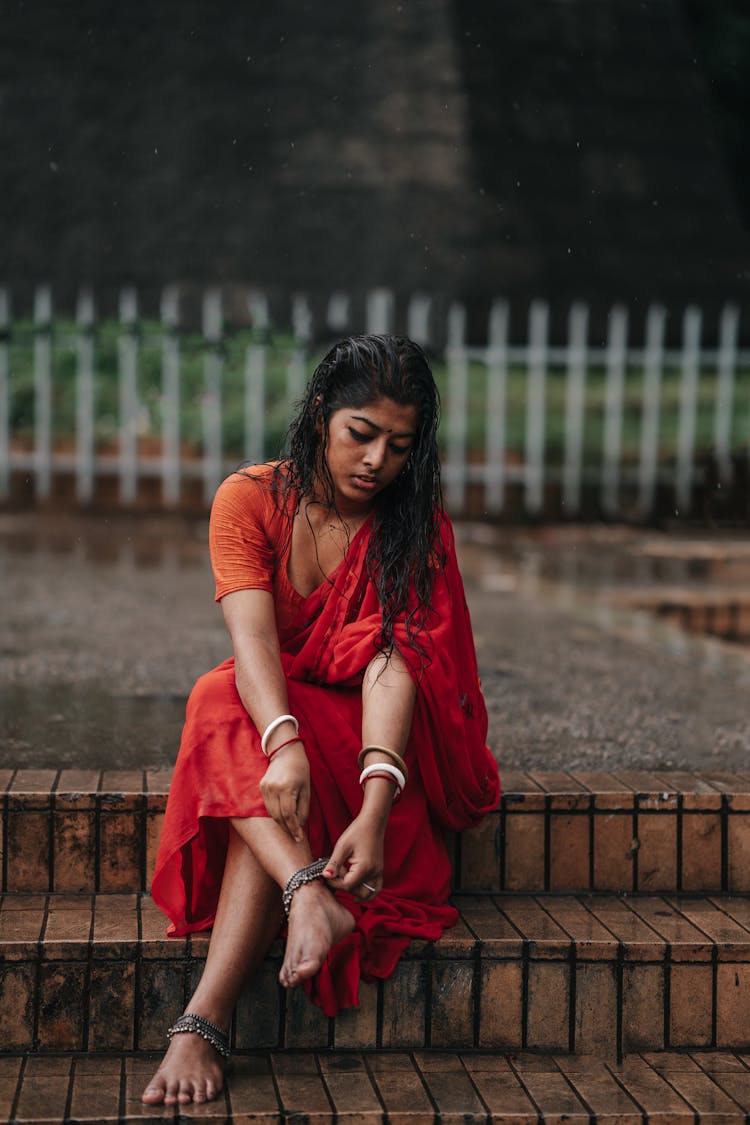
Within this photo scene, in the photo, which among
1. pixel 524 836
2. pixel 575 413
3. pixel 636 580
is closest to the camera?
pixel 524 836

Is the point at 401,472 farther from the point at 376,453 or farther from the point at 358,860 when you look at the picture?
the point at 358,860

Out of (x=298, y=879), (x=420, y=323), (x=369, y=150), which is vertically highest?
(x=369, y=150)

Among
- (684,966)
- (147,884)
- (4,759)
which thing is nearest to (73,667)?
(4,759)

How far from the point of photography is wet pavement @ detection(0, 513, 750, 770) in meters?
3.19

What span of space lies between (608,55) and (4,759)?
12.8 metres

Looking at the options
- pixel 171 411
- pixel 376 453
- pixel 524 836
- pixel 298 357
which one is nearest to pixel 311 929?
pixel 524 836

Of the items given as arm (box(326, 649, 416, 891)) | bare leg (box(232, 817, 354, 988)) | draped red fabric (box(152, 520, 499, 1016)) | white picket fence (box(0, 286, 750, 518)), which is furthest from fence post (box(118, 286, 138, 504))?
bare leg (box(232, 817, 354, 988))

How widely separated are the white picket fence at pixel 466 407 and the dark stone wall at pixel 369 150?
92.5 inches

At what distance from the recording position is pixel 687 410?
9.37 metres

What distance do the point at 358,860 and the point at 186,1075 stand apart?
1.40ft

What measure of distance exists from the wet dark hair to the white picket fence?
6.58 metres

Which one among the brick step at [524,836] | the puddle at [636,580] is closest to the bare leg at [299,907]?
the brick step at [524,836]

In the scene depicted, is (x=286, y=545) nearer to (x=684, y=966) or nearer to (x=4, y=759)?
(x=4, y=759)

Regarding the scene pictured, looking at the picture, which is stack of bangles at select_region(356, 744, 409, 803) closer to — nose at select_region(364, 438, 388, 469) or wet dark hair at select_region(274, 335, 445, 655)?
wet dark hair at select_region(274, 335, 445, 655)
